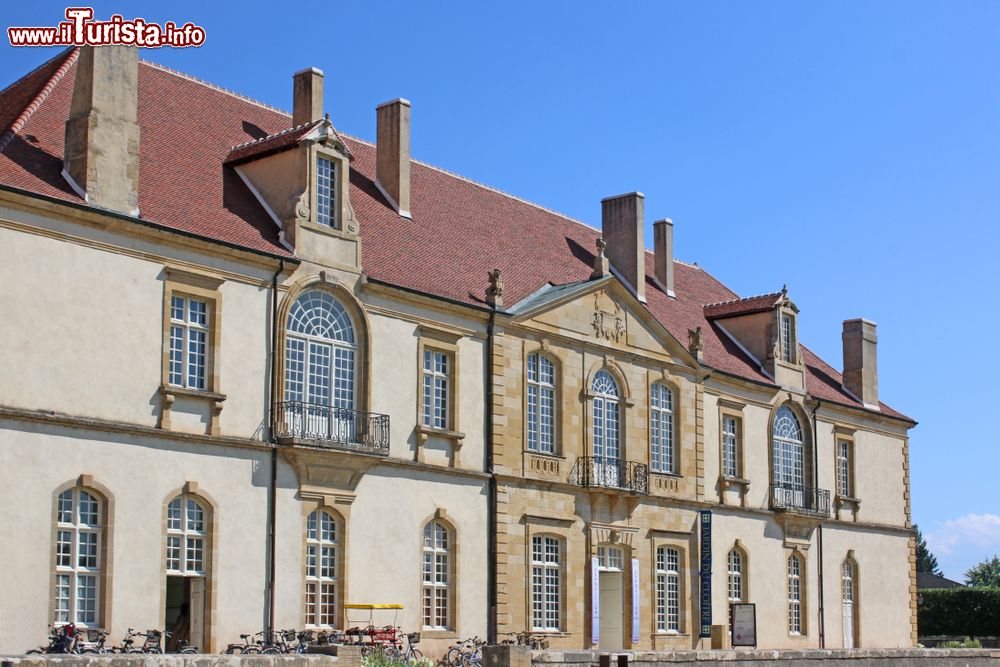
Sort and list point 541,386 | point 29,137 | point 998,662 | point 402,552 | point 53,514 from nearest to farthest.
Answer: point 53,514 < point 29,137 < point 402,552 < point 541,386 < point 998,662

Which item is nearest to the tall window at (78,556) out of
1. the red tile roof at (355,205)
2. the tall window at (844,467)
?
the red tile roof at (355,205)

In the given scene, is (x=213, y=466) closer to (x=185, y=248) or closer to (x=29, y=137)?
(x=185, y=248)

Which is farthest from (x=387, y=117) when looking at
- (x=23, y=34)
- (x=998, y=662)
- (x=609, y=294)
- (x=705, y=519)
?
(x=998, y=662)

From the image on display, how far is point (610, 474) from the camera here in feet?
117

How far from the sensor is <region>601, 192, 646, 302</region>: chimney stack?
40531 mm

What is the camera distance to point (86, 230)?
25.4 m

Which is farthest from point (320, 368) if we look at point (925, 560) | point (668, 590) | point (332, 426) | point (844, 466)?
point (925, 560)

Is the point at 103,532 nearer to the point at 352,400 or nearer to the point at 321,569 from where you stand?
the point at 321,569

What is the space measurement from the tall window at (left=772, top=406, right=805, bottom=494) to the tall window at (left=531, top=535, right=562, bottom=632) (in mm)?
9987

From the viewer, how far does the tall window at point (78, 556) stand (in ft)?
80.3

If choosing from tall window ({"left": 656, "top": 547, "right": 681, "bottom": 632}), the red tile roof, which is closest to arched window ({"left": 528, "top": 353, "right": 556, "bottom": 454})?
the red tile roof

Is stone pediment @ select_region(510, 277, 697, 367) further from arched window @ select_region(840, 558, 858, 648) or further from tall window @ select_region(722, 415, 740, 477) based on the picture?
arched window @ select_region(840, 558, 858, 648)

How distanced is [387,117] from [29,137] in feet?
34.1

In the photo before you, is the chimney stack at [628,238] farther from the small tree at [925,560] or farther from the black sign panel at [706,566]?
the small tree at [925,560]
